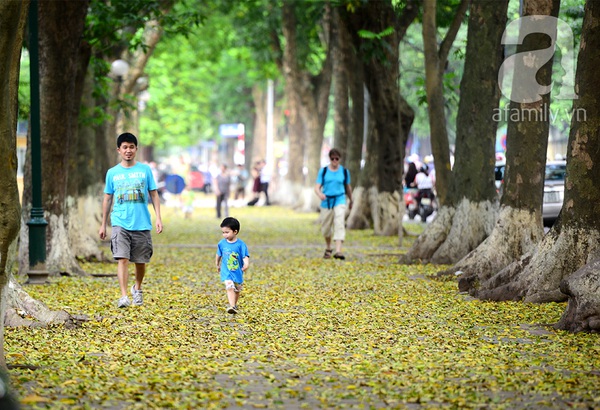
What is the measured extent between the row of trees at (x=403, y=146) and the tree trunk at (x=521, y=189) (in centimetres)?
2

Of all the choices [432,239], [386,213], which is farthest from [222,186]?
[432,239]

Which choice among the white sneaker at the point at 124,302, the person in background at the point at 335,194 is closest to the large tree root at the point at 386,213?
the person in background at the point at 335,194

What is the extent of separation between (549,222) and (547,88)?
15.1 metres

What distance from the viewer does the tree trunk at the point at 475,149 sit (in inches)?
787

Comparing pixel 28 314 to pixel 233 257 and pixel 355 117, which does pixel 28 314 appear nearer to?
pixel 233 257

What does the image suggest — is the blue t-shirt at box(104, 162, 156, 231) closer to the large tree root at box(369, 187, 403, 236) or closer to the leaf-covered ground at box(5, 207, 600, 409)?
the leaf-covered ground at box(5, 207, 600, 409)

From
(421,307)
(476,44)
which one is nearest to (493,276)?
(421,307)

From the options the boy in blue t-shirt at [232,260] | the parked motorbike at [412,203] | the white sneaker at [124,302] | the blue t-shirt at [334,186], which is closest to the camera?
the boy in blue t-shirt at [232,260]

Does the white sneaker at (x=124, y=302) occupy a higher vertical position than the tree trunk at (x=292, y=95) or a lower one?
lower

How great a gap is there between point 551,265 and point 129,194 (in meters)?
4.63

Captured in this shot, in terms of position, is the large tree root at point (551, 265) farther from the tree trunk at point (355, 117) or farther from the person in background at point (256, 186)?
the person in background at point (256, 186)

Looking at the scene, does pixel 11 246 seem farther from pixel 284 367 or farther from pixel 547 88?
pixel 547 88

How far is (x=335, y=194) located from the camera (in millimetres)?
22297

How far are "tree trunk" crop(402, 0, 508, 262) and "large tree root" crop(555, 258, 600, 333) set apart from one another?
8549 mm
